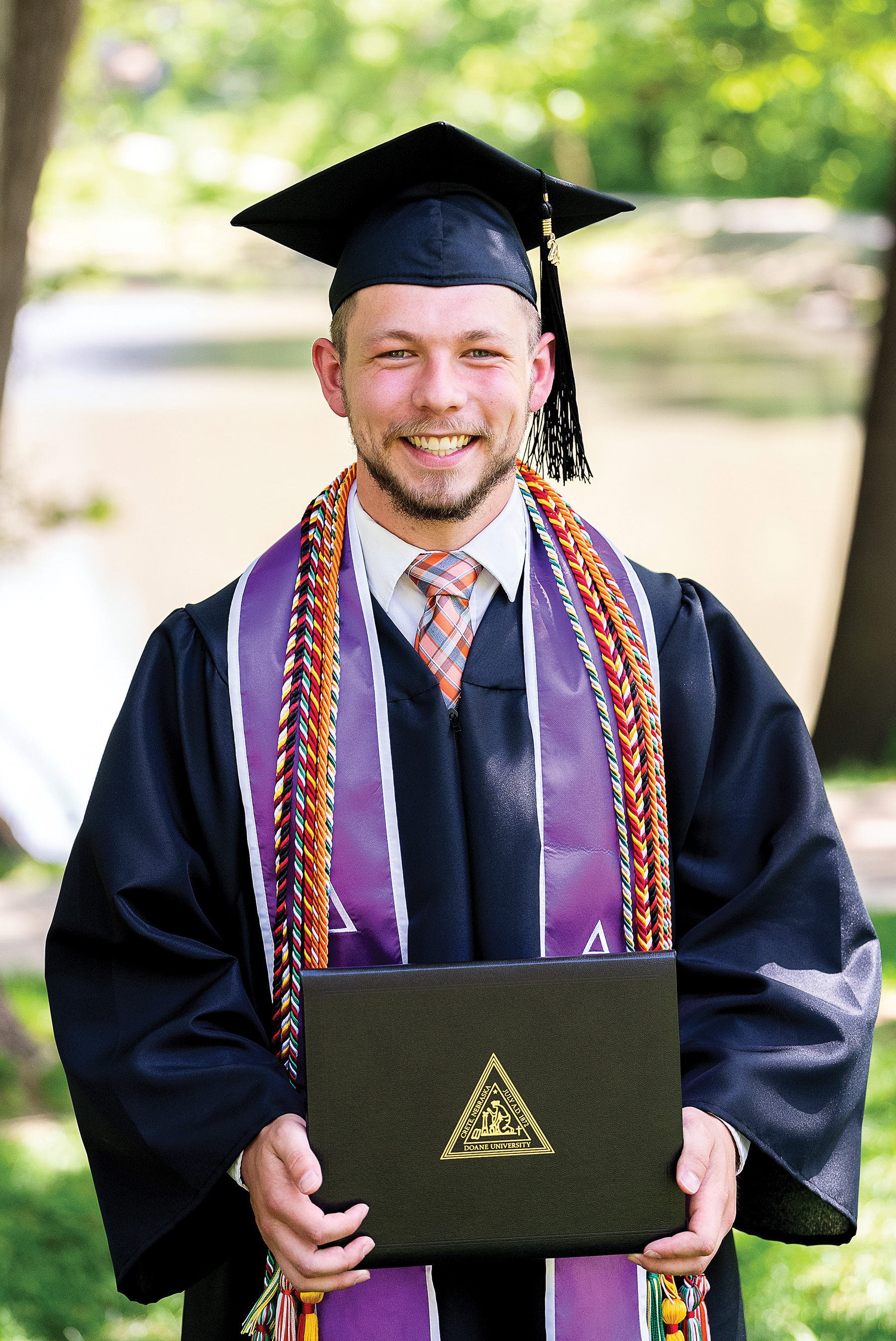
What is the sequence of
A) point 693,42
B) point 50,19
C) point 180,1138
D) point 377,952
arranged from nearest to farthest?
point 180,1138 < point 377,952 < point 50,19 < point 693,42

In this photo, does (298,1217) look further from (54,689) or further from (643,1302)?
(54,689)

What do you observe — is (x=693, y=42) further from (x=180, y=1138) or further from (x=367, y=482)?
(x=180, y=1138)

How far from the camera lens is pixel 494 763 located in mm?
1873

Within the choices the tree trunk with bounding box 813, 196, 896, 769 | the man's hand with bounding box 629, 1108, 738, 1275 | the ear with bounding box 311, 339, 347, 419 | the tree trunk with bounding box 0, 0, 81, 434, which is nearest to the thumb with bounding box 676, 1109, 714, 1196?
the man's hand with bounding box 629, 1108, 738, 1275

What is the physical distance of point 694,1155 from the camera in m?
1.66

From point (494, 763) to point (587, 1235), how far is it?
0.60 m

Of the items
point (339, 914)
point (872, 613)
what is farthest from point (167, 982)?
point (872, 613)

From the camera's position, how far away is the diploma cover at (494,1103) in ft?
5.24

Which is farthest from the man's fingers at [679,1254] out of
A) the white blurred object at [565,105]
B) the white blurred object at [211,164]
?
the white blurred object at [211,164]

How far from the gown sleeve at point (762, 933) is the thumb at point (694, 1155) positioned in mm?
42

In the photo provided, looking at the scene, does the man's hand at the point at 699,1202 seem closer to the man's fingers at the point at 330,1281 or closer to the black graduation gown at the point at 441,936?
the black graduation gown at the point at 441,936

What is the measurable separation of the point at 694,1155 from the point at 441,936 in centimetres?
41

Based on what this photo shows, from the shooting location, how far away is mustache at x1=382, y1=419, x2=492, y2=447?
184 centimetres

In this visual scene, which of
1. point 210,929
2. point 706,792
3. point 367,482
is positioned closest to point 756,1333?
point 706,792
